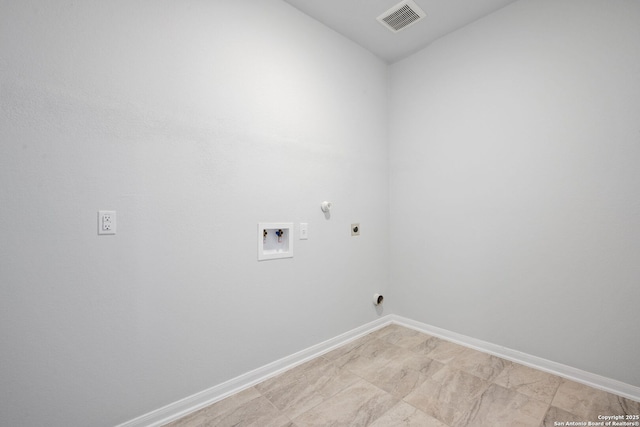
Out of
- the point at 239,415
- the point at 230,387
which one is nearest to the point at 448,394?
the point at 239,415

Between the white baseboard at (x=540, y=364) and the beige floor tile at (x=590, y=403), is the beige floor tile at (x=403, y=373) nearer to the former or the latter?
the white baseboard at (x=540, y=364)

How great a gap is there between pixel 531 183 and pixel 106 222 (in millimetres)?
2735

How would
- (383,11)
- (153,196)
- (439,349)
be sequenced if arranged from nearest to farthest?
1. (153,196)
2. (383,11)
3. (439,349)

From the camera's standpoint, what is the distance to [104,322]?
1.36 metres

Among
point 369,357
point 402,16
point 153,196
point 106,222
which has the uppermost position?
point 402,16

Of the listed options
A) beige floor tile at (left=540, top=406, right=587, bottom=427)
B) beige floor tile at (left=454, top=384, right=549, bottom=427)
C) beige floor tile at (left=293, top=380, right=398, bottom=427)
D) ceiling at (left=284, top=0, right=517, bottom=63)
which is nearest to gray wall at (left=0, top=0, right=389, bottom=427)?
ceiling at (left=284, top=0, right=517, bottom=63)

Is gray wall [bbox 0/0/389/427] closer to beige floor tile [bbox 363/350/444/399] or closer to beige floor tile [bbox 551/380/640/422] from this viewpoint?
beige floor tile [bbox 363/350/444/399]

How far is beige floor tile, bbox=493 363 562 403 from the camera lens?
1725mm

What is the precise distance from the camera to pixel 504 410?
158 cm

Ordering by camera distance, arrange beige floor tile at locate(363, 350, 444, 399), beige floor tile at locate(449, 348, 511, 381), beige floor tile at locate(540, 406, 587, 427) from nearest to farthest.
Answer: beige floor tile at locate(540, 406, 587, 427)
beige floor tile at locate(363, 350, 444, 399)
beige floor tile at locate(449, 348, 511, 381)

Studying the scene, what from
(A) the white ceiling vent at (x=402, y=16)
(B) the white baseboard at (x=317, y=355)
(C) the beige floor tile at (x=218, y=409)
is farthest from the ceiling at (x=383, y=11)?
(C) the beige floor tile at (x=218, y=409)

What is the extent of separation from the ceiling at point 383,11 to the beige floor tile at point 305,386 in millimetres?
2778

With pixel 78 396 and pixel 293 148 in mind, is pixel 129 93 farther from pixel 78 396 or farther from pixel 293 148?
pixel 78 396

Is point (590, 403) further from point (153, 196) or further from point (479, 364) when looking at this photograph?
point (153, 196)
